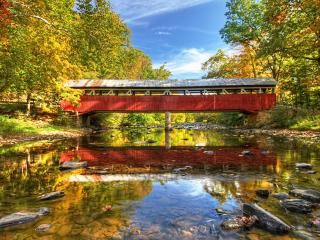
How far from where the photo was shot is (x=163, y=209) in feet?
17.6

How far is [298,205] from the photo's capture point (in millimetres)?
5156

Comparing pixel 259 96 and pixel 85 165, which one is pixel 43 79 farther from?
pixel 259 96

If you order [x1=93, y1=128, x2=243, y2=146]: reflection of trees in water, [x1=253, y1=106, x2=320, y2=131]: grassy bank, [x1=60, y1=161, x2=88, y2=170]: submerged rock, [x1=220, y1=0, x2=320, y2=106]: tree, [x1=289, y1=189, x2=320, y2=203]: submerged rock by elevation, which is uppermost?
[x1=220, y1=0, x2=320, y2=106]: tree

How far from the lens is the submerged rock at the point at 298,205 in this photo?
5062 mm

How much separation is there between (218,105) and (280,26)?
416 inches

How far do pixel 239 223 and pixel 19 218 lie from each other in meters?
3.46

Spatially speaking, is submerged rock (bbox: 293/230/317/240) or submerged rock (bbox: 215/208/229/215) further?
submerged rock (bbox: 215/208/229/215)

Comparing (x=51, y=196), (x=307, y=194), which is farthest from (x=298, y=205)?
(x=51, y=196)

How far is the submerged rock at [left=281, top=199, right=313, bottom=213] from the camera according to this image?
16.6ft

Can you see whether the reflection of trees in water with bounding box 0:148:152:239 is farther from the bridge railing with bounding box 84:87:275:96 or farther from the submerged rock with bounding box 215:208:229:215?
the bridge railing with bounding box 84:87:275:96

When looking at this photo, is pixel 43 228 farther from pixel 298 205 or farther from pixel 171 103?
pixel 171 103

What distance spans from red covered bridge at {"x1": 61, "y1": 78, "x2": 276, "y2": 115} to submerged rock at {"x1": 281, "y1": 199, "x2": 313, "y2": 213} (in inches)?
984

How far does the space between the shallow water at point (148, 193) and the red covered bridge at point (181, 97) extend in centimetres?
1921

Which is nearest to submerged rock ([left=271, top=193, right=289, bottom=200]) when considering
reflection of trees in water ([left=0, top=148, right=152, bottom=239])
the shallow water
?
the shallow water
